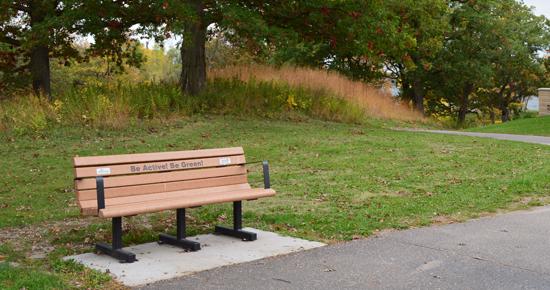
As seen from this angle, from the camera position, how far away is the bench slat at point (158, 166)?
6.19 m

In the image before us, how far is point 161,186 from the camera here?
22.1 feet

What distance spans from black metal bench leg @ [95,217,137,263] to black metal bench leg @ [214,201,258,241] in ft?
4.22

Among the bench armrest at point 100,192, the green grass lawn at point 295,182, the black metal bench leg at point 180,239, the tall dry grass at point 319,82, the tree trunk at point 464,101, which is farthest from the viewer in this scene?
the tree trunk at point 464,101

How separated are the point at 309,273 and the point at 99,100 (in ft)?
36.6

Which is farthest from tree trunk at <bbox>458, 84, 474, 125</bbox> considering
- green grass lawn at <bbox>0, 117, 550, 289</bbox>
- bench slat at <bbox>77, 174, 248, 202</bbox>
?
bench slat at <bbox>77, 174, 248, 202</bbox>

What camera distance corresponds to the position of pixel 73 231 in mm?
7352

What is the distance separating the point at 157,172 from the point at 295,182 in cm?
408

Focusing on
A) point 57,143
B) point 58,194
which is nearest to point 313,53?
point 57,143

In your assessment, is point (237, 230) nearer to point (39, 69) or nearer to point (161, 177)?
point (161, 177)

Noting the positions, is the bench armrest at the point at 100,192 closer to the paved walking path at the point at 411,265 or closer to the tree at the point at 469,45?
the paved walking path at the point at 411,265

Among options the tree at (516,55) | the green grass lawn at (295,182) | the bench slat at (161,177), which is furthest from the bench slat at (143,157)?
the tree at (516,55)

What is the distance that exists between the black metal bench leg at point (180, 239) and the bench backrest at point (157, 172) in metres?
0.29

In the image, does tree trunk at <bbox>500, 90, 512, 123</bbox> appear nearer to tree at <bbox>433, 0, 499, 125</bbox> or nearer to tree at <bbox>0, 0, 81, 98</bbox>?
tree at <bbox>433, 0, 499, 125</bbox>

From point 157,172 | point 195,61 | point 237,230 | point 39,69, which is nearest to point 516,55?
point 195,61
